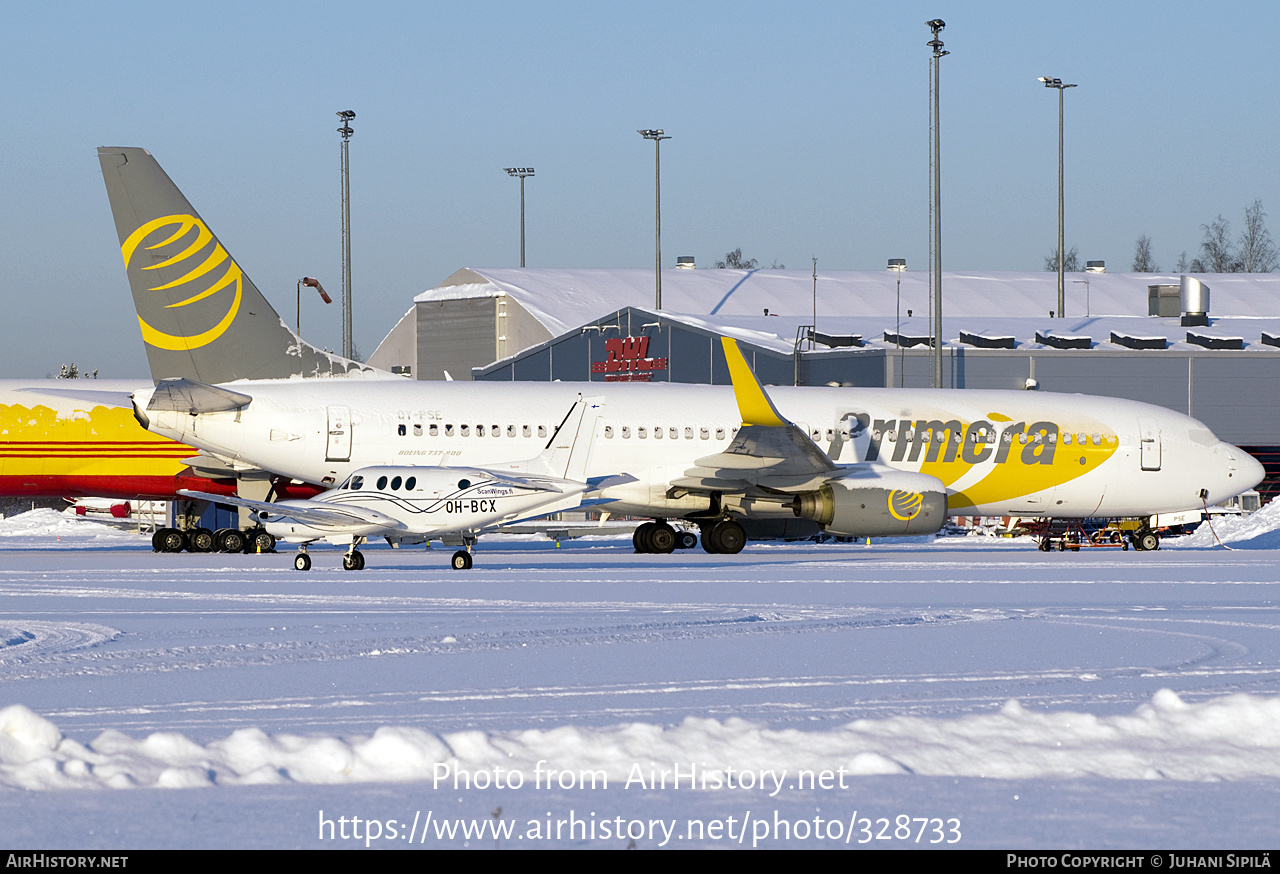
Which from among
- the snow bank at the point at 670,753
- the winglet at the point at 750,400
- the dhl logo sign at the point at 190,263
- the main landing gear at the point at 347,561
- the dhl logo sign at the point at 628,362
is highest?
the dhl logo sign at the point at 190,263

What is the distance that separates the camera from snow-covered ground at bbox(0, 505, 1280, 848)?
6867 mm

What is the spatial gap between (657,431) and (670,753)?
76.7 ft

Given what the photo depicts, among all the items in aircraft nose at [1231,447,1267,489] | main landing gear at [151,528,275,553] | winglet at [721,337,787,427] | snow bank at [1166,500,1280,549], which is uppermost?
winglet at [721,337,787,427]

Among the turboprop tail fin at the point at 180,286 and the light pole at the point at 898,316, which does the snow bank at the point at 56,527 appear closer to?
the turboprop tail fin at the point at 180,286

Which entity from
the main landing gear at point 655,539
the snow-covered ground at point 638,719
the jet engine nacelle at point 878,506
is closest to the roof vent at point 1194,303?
the jet engine nacelle at point 878,506

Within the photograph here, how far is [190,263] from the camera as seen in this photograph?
98.5 ft

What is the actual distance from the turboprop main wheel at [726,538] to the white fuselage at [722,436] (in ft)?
1.55

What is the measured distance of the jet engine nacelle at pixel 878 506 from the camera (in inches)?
1183

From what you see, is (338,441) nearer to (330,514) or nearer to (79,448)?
(330,514)

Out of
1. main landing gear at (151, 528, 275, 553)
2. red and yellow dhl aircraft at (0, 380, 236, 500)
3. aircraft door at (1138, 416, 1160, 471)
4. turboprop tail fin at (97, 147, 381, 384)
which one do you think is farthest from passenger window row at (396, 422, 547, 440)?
aircraft door at (1138, 416, 1160, 471)

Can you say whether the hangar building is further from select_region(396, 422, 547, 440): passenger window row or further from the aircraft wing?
the aircraft wing

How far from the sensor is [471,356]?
245ft

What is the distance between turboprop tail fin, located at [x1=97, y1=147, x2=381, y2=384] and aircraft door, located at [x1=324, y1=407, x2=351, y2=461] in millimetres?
2127

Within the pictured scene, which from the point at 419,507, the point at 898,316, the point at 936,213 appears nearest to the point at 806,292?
the point at 898,316
